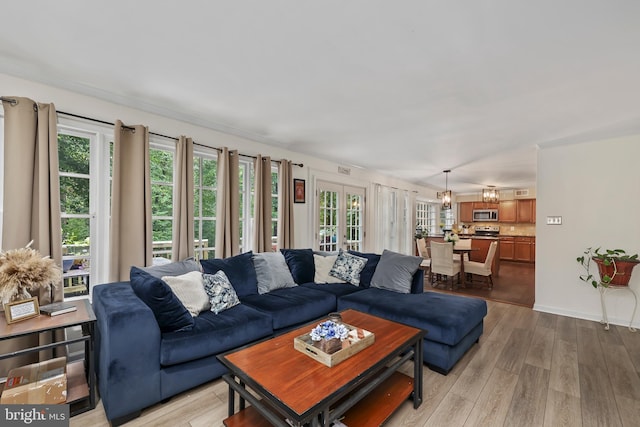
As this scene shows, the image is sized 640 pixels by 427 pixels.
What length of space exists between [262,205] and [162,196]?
1211 mm

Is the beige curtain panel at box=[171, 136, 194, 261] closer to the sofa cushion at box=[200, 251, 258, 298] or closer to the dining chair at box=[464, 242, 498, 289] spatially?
the sofa cushion at box=[200, 251, 258, 298]

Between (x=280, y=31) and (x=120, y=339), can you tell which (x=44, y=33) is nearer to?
(x=280, y=31)

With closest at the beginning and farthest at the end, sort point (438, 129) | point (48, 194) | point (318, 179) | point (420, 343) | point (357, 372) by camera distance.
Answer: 1. point (357, 372)
2. point (420, 343)
3. point (48, 194)
4. point (438, 129)
5. point (318, 179)

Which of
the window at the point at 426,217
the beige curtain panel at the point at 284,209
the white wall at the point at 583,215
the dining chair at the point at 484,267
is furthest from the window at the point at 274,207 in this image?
the window at the point at 426,217

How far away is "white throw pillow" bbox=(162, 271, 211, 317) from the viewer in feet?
7.68

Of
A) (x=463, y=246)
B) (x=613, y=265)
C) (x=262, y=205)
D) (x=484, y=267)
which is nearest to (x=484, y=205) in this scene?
(x=463, y=246)

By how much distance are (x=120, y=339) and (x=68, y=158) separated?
1784 millimetres

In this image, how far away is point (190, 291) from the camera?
2400 mm

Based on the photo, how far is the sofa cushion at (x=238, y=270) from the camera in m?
2.89

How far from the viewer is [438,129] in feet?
11.4

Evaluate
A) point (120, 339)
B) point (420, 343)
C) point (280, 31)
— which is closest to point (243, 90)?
point (280, 31)

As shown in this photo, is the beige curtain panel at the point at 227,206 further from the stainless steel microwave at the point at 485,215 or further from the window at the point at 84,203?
the stainless steel microwave at the point at 485,215

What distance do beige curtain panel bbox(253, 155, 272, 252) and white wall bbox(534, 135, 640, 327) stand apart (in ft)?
12.8

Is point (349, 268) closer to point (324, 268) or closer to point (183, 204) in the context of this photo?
point (324, 268)
